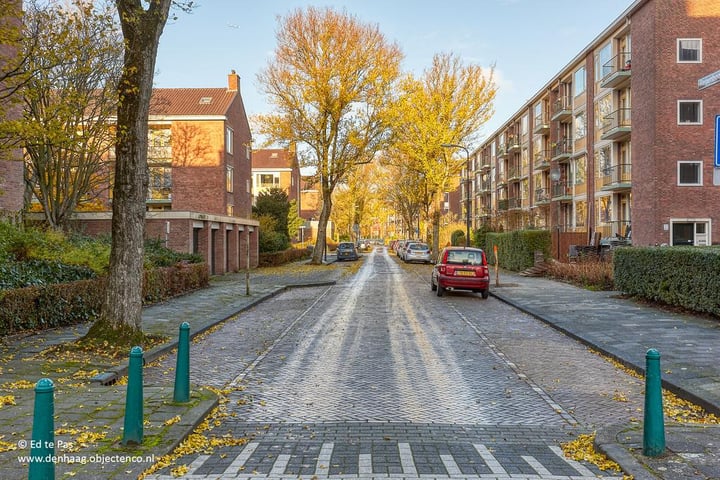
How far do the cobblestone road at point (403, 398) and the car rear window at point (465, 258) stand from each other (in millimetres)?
5774

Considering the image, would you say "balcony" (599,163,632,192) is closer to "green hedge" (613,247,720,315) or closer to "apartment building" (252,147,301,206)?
"green hedge" (613,247,720,315)

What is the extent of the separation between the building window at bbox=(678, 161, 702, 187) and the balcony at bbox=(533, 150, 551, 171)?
18022mm

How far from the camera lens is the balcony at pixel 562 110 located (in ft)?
137

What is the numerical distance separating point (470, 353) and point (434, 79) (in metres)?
34.0

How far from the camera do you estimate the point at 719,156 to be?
6.14 metres

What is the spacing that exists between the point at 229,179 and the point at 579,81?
24276mm

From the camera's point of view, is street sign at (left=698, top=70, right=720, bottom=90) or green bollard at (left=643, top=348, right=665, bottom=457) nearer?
green bollard at (left=643, top=348, right=665, bottom=457)

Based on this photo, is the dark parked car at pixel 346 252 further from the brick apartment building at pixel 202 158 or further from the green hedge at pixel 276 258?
the brick apartment building at pixel 202 158

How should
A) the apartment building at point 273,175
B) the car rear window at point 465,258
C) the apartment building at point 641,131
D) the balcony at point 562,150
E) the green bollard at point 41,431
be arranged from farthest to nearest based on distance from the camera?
the apartment building at point 273,175 → the balcony at point 562,150 → the apartment building at point 641,131 → the car rear window at point 465,258 → the green bollard at point 41,431

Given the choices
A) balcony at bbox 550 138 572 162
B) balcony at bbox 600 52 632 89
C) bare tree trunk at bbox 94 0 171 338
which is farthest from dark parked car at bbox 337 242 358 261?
bare tree trunk at bbox 94 0 171 338

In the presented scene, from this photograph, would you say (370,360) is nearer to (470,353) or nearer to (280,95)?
(470,353)

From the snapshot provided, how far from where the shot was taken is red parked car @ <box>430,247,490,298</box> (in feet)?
63.0

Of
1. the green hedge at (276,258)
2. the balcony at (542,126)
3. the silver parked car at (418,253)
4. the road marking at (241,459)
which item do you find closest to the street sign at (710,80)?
the road marking at (241,459)

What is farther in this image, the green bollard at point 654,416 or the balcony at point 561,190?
the balcony at point 561,190
